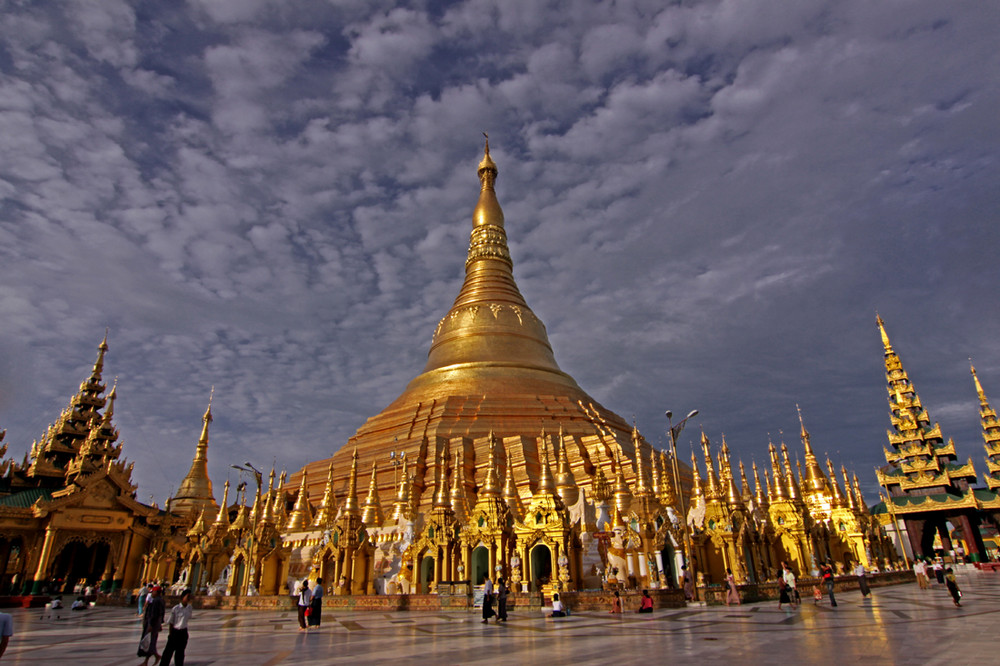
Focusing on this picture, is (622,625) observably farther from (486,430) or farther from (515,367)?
(515,367)

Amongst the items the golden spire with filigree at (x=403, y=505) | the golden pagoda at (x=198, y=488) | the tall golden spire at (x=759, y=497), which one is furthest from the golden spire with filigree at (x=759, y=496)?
the golden pagoda at (x=198, y=488)

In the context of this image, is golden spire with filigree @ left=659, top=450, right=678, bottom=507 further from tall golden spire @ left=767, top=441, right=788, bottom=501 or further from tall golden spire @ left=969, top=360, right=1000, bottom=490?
tall golden spire @ left=969, top=360, right=1000, bottom=490

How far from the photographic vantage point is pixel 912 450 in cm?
4709

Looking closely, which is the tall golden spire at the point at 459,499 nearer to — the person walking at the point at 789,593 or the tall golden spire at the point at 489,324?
the person walking at the point at 789,593

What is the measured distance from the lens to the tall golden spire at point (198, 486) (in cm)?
4206

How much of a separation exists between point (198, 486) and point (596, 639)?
1647 inches

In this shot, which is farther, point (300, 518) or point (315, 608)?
point (300, 518)

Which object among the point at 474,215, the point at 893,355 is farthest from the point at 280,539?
the point at 893,355

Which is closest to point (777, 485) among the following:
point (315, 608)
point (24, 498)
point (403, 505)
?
point (403, 505)

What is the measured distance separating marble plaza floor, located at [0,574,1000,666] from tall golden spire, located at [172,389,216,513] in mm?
28663

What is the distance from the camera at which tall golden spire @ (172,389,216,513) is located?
4206 centimetres

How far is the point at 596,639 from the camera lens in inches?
379

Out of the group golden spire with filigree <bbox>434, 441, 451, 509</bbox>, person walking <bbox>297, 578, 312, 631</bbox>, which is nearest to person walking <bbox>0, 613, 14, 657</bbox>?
person walking <bbox>297, 578, 312, 631</bbox>

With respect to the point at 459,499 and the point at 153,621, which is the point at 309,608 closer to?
A: the point at 153,621
